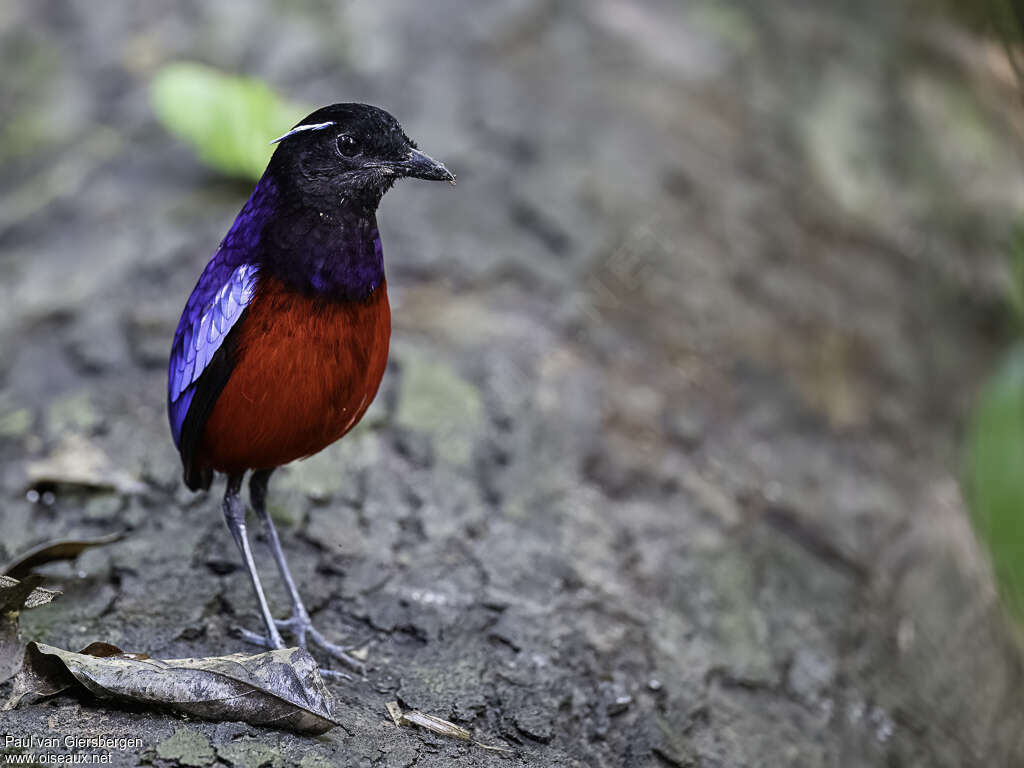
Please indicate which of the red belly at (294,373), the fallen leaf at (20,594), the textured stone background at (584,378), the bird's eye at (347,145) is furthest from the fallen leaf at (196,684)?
the bird's eye at (347,145)

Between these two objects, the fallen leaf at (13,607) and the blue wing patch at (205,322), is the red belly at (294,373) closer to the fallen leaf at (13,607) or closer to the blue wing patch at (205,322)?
the blue wing patch at (205,322)

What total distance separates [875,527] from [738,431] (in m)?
0.86

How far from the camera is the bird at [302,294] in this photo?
3732mm

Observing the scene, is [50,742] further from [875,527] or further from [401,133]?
[875,527]

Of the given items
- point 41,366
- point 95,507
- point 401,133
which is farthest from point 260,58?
point 401,133

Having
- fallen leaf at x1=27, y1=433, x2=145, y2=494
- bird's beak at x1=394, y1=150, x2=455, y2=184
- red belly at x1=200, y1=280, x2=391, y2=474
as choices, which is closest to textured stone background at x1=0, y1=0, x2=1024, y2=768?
fallen leaf at x1=27, y1=433, x2=145, y2=494

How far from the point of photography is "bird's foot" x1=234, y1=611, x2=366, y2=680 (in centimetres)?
413

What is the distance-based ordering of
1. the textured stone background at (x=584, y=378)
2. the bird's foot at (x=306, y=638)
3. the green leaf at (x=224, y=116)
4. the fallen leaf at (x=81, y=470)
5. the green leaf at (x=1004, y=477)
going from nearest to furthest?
the bird's foot at (x=306, y=638), the textured stone background at (x=584, y=378), the fallen leaf at (x=81, y=470), the green leaf at (x=1004, y=477), the green leaf at (x=224, y=116)

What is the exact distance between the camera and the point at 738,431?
617 cm

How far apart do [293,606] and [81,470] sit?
1.39 metres

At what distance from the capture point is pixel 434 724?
3.86 m

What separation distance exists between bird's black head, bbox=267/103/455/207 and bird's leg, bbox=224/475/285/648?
110cm

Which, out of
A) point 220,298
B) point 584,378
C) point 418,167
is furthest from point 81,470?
point 584,378

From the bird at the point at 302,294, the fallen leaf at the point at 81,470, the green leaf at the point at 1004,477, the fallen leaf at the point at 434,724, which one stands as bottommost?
the fallen leaf at the point at 81,470
